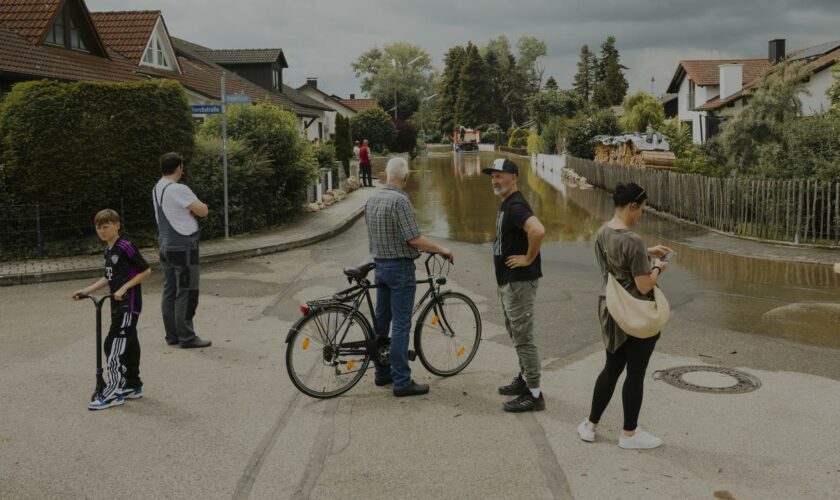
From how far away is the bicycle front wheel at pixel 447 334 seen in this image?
21.6 ft

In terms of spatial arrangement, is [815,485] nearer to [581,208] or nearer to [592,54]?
[581,208]

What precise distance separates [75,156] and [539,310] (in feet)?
28.7

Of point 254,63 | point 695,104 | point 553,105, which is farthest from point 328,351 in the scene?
point 553,105

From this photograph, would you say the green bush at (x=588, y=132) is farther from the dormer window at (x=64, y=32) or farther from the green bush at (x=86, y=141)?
the green bush at (x=86, y=141)

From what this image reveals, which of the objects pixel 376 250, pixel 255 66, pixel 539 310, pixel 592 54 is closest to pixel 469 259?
pixel 539 310

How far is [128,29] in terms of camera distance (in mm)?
28516

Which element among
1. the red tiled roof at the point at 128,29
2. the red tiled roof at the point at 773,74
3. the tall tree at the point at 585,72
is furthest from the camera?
the tall tree at the point at 585,72

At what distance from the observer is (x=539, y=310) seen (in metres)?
9.60

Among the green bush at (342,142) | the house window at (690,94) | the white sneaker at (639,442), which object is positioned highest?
the house window at (690,94)

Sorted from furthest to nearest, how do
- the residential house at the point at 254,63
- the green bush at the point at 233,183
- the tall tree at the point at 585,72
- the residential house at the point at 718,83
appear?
the tall tree at the point at 585,72 < the residential house at the point at 254,63 < the residential house at the point at 718,83 < the green bush at the point at 233,183

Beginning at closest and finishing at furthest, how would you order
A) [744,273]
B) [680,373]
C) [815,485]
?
[815,485]
[680,373]
[744,273]

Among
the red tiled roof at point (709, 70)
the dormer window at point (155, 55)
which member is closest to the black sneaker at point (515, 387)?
the dormer window at point (155, 55)

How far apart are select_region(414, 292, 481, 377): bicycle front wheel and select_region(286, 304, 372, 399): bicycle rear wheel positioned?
0.51 m

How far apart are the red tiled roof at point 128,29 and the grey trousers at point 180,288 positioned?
21.5 m
